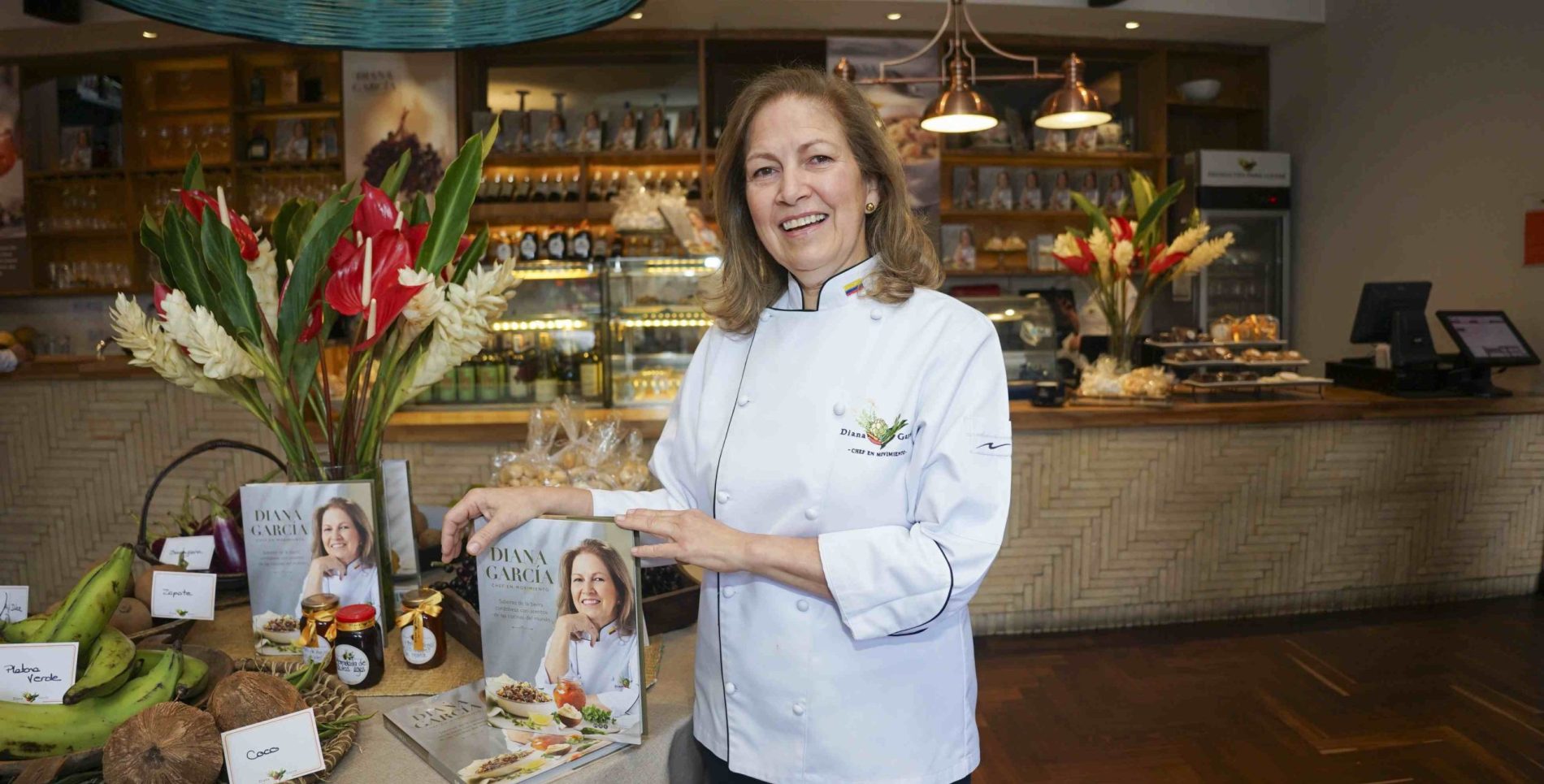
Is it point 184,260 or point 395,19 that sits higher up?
point 395,19

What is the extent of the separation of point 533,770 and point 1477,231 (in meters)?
5.61

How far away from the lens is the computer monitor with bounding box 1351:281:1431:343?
13.4ft

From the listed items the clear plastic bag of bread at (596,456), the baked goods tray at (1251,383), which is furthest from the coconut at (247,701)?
the baked goods tray at (1251,383)

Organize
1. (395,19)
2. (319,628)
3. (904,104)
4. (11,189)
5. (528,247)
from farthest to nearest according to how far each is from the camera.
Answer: (11,189) < (904,104) < (528,247) < (319,628) < (395,19)

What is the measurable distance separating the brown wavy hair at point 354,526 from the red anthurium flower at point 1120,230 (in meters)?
3.30

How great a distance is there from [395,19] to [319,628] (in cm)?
83

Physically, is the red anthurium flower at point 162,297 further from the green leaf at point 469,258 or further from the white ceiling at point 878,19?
the white ceiling at point 878,19

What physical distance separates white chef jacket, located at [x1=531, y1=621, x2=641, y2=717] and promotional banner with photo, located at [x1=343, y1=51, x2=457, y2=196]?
5228 millimetres

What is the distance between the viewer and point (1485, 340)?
395cm

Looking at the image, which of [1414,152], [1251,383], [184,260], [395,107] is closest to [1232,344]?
[1251,383]

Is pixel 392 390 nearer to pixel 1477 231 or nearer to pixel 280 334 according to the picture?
pixel 280 334

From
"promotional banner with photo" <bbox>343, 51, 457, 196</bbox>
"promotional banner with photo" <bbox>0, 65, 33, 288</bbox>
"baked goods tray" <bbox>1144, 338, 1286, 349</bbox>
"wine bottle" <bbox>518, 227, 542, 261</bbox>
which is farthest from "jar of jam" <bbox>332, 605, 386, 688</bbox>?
"promotional banner with photo" <bbox>0, 65, 33, 288</bbox>

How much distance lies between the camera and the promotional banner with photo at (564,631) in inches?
42.4

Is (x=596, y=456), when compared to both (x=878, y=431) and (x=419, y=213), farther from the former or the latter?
(x=878, y=431)
